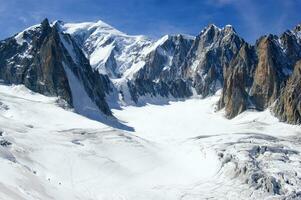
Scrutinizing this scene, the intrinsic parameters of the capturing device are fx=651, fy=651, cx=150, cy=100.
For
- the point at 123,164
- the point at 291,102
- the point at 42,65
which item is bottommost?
the point at 123,164

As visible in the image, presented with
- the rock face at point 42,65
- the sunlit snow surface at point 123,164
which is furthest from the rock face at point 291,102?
the rock face at point 42,65

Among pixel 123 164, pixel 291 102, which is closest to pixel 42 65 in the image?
pixel 291 102

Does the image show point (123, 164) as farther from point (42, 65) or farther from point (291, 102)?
point (291, 102)

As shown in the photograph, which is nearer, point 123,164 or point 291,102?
point 123,164

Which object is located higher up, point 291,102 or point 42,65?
point 42,65

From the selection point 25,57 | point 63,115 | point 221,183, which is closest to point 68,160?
point 221,183

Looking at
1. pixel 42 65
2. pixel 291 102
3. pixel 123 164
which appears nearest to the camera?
pixel 123 164
